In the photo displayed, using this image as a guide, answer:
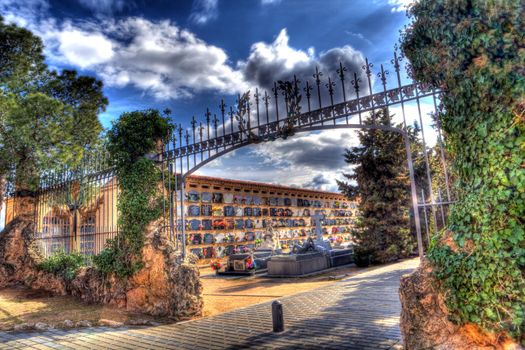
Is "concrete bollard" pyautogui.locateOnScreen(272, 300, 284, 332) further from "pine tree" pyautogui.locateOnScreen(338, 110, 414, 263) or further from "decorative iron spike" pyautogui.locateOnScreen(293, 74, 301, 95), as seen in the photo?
"pine tree" pyautogui.locateOnScreen(338, 110, 414, 263)

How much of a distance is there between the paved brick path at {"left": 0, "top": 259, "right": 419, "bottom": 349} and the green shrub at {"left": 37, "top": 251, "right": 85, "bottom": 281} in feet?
13.6

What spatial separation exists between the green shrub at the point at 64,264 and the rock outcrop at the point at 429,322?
10090 mm

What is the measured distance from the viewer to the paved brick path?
518 cm

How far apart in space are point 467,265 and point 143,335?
5.51m

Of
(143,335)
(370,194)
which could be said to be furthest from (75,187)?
(370,194)

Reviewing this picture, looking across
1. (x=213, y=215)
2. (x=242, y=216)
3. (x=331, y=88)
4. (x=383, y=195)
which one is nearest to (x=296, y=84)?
(x=331, y=88)

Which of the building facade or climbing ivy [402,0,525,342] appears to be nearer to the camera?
climbing ivy [402,0,525,342]

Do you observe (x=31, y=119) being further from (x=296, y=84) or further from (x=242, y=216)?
(x=242, y=216)

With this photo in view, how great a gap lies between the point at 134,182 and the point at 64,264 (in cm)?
476

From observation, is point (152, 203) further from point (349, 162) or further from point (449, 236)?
point (349, 162)

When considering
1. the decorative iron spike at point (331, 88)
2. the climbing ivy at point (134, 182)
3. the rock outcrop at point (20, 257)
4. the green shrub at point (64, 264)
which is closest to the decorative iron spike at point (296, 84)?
the decorative iron spike at point (331, 88)

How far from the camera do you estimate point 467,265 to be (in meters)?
3.80

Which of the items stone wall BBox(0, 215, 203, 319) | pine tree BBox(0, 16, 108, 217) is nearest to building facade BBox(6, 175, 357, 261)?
stone wall BBox(0, 215, 203, 319)

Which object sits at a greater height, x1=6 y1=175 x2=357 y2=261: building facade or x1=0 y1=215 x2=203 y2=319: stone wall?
A: x1=6 y1=175 x2=357 y2=261: building facade
